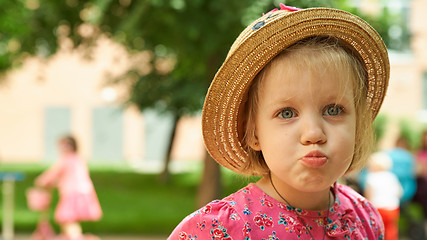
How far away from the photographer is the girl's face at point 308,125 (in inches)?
64.3

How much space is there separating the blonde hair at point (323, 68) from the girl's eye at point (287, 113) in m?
0.11

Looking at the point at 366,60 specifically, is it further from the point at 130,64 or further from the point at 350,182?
the point at 130,64

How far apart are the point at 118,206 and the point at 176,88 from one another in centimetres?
289

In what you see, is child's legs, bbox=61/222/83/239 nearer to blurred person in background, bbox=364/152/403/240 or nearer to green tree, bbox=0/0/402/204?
green tree, bbox=0/0/402/204

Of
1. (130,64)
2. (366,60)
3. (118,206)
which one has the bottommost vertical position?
(118,206)

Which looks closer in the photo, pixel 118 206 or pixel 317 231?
pixel 317 231

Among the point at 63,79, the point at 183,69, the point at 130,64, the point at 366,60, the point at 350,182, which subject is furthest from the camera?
the point at 63,79

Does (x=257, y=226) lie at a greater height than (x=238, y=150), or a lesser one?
lesser

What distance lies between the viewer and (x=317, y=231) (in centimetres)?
177

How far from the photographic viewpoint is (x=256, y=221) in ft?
5.64

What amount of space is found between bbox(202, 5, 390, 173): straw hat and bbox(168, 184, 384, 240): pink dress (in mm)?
185

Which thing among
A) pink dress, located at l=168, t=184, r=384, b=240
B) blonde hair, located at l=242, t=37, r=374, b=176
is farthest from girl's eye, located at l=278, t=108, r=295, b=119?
pink dress, located at l=168, t=184, r=384, b=240

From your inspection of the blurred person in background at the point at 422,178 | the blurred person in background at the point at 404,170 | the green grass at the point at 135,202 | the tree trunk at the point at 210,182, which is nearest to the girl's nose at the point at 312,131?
the blurred person in background at the point at 404,170

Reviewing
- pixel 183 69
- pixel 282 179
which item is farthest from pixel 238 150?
pixel 183 69
